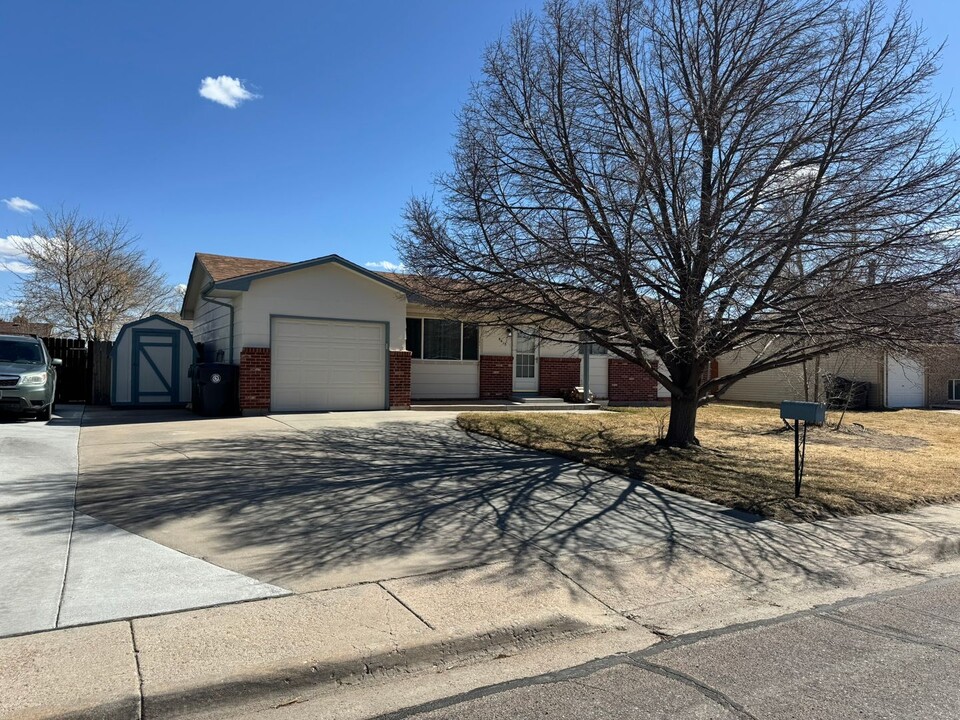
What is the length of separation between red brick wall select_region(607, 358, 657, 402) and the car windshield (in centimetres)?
1518

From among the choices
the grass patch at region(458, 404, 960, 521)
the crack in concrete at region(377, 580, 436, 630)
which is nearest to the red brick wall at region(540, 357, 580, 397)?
the grass patch at region(458, 404, 960, 521)

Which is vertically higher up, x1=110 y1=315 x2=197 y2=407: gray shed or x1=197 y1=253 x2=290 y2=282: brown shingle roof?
x1=197 y1=253 x2=290 y2=282: brown shingle roof

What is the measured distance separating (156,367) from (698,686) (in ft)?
56.1

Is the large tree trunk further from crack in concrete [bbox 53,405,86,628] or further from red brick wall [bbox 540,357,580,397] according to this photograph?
crack in concrete [bbox 53,405,86,628]

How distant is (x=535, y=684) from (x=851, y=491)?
6.99m

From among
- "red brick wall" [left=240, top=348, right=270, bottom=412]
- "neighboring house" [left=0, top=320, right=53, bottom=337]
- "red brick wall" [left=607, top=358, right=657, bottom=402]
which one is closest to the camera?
"red brick wall" [left=240, top=348, right=270, bottom=412]

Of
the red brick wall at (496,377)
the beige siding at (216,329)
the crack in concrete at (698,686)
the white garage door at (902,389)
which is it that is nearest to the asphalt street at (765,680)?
the crack in concrete at (698,686)

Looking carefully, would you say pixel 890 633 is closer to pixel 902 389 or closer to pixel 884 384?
pixel 884 384

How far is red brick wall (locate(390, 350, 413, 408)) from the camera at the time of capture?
54.1 feet

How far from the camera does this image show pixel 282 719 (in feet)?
11.1

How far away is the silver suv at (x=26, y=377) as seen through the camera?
12.4 meters

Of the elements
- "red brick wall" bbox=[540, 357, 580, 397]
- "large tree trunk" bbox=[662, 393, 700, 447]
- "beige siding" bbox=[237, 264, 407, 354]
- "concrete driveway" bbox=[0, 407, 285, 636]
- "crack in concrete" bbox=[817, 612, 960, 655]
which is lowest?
"crack in concrete" bbox=[817, 612, 960, 655]

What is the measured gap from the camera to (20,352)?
13.4 metres

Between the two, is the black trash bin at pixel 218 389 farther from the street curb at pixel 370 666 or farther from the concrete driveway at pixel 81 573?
the street curb at pixel 370 666
